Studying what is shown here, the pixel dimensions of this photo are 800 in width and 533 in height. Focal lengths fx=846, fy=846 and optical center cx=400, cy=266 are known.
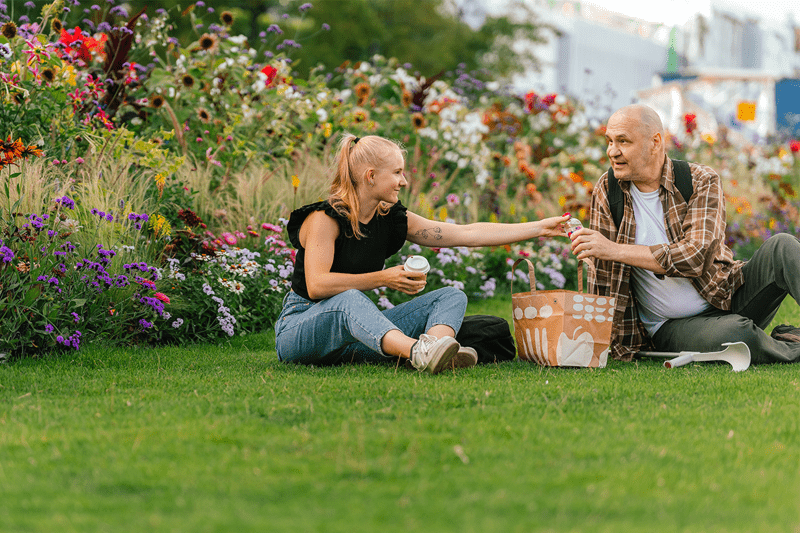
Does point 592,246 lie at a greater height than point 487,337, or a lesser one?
greater

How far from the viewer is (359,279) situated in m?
4.02

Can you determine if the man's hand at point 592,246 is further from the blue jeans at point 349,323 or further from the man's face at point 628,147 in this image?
the blue jeans at point 349,323

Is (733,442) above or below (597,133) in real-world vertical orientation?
below

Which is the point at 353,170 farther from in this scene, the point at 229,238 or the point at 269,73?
the point at 269,73

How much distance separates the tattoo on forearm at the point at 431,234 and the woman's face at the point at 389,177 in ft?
1.34

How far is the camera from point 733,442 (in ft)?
8.55

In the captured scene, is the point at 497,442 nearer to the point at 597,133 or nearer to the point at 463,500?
the point at 463,500

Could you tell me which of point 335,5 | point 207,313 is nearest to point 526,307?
point 207,313

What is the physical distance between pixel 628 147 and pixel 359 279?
1.54m

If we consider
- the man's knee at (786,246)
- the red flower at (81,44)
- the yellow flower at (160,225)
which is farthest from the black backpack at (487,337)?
the red flower at (81,44)

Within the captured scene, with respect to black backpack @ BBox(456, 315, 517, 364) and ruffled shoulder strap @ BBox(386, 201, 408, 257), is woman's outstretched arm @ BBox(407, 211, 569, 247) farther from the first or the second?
black backpack @ BBox(456, 315, 517, 364)

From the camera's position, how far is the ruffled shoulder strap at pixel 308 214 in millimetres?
4059

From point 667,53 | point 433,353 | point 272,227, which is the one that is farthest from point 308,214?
point 667,53

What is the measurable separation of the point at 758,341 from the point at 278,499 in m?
3.05
